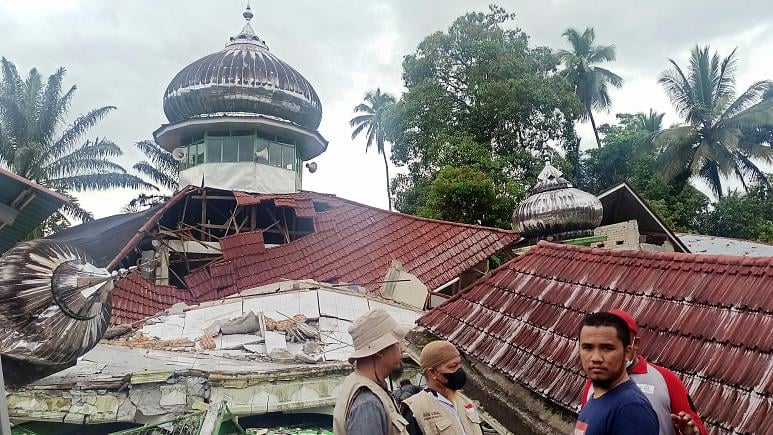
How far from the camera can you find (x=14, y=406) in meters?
5.87

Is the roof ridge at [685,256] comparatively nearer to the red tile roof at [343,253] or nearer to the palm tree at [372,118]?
the red tile roof at [343,253]

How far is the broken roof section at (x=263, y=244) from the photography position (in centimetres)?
1277

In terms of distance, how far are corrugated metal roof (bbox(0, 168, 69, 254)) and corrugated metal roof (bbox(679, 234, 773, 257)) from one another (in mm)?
16083

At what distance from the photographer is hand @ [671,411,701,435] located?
7.33 ft

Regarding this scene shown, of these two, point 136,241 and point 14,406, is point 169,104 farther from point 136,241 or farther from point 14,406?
point 14,406

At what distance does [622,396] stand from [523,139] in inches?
941

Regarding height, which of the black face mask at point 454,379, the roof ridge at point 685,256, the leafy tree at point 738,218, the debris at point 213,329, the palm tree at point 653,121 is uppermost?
the palm tree at point 653,121

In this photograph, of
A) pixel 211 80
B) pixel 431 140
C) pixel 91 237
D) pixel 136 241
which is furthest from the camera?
pixel 431 140

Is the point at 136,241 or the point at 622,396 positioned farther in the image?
the point at 136,241

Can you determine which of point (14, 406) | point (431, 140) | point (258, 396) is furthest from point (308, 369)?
point (431, 140)

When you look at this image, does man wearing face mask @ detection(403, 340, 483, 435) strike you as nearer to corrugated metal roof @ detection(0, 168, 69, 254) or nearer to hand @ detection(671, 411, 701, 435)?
hand @ detection(671, 411, 701, 435)

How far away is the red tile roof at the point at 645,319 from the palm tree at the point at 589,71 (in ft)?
98.8

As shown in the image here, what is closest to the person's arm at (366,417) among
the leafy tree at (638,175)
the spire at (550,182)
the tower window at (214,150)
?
the spire at (550,182)

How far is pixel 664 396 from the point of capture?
234cm
